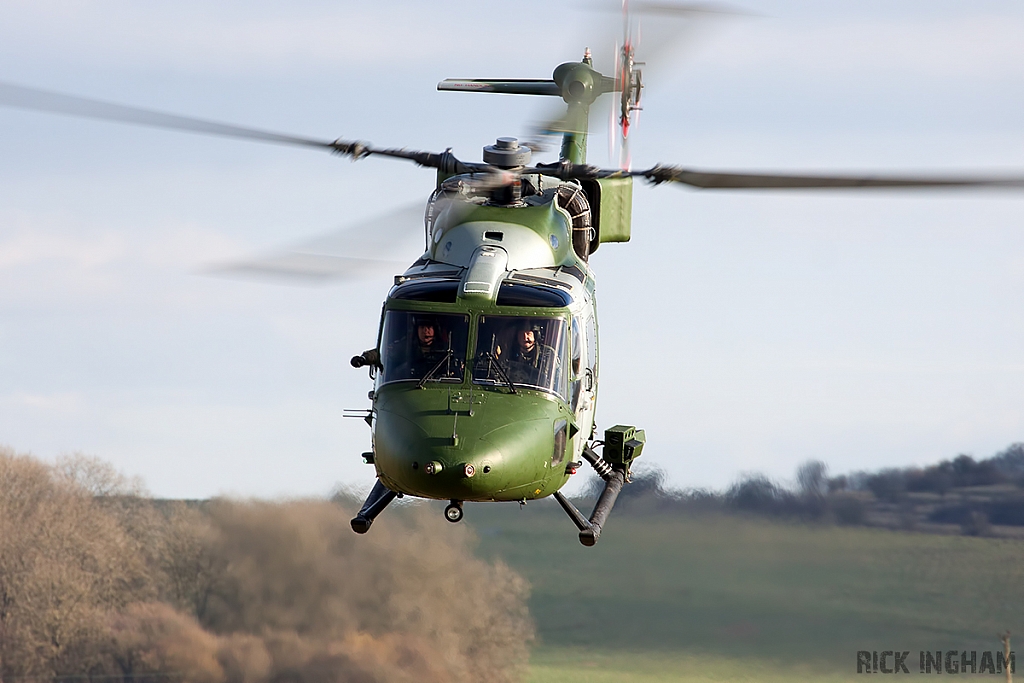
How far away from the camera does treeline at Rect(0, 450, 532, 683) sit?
24.0 m

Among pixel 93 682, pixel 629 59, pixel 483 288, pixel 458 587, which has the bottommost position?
pixel 93 682

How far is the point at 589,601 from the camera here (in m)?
22.4

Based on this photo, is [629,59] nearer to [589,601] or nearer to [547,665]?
[589,601]

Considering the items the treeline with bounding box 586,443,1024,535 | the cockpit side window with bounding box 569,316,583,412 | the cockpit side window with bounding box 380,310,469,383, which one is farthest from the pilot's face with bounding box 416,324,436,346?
the treeline with bounding box 586,443,1024,535

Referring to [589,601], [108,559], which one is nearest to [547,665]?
[589,601]

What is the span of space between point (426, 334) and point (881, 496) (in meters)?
11.9

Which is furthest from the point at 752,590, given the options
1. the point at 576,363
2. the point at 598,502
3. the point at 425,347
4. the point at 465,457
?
the point at 465,457

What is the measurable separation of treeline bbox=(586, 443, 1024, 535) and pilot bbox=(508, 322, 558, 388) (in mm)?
7331

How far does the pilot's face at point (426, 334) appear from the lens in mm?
13102

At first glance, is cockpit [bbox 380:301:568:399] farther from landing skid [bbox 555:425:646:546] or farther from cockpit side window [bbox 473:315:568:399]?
landing skid [bbox 555:425:646:546]

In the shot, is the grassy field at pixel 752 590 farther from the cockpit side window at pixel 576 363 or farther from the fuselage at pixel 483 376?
the cockpit side window at pixel 576 363

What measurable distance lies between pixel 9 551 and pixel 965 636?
17.5 metres

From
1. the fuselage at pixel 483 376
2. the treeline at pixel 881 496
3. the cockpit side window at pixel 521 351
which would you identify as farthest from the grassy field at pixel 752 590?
the cockpit side window at pixel 521 351

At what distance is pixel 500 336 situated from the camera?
1305cm
